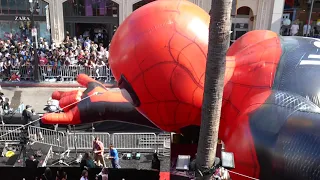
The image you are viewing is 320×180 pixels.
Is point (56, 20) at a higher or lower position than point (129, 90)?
higher

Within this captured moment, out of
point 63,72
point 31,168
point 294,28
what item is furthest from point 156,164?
point 294,28

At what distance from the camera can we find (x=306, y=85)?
6.01 metres

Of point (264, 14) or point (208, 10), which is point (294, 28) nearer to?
point (264, 14)

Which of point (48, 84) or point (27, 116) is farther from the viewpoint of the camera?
point (48, 84)

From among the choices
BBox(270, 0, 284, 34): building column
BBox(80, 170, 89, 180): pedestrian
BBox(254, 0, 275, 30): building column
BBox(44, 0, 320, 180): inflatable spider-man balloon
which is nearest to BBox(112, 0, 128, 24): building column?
BBox(254, 0, 275, 30): building column

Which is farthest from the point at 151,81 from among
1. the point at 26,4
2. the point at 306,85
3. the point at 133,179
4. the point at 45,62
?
the point at 26,4

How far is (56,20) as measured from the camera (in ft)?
73.9

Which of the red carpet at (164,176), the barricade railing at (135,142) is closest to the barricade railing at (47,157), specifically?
the barricade railing at (135,142)

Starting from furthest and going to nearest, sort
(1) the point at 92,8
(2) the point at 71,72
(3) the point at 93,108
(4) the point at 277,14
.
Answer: (1) the point at 92,8 → (4) the point at 277,14 → (2) the point at 71,72 → (3) the point at 93,108

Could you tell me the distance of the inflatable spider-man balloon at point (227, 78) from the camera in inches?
222

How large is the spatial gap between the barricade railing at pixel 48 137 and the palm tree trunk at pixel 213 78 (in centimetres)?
725

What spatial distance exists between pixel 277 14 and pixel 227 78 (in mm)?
16873

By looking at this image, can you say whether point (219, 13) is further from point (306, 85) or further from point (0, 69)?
point (0, 69)

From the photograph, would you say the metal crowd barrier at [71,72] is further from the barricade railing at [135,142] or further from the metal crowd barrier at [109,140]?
the barricade railing at [135,142]
